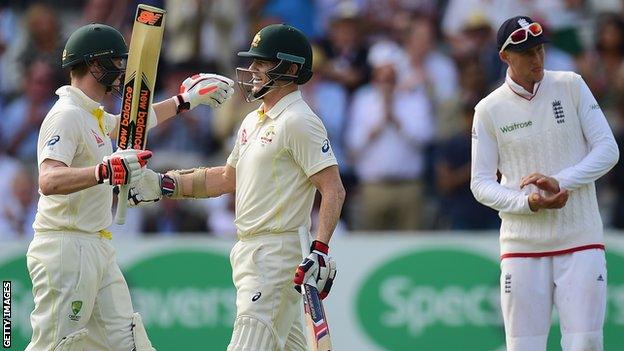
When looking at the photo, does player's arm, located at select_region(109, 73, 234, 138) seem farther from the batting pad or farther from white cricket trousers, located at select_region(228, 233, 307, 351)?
the batting pad

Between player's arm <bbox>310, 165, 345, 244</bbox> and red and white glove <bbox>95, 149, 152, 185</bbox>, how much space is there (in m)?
0.94

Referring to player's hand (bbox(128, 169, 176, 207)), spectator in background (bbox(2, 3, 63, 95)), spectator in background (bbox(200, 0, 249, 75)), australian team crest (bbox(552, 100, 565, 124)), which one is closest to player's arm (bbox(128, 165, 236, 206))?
player's hand (bbox(128, 169, 176, 207))

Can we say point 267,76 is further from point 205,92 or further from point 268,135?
point 205,92

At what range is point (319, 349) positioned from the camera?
22.4ft

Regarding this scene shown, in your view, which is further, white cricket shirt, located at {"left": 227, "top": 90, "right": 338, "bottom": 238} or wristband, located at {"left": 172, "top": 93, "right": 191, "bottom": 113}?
wristband, located at {"left": 172, "top": 93, "right": 191, "bottom": 113}

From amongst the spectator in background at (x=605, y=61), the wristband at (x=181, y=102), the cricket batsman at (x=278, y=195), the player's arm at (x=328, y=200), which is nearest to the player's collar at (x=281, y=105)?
the cricket batsman at (x=278, y=195)

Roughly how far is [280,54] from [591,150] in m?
1.81

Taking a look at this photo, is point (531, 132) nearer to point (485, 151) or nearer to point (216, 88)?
point (485, 151)

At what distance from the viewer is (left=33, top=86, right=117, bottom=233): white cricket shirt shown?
23.0 feet

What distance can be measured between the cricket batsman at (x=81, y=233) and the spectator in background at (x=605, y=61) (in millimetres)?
5800

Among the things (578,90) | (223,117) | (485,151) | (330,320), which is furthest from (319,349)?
(223,117)

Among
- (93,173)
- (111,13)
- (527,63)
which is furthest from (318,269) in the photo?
(111,13)

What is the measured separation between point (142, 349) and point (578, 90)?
9.20ft

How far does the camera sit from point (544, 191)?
713 centimetres
